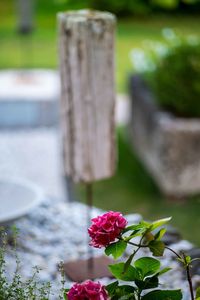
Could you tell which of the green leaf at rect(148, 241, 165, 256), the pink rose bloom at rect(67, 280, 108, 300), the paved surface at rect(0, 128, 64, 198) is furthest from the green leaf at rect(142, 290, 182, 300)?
the paved surface at rect(0, 128, 64, 198)

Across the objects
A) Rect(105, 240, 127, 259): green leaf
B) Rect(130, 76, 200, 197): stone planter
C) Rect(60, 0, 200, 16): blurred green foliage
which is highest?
Rect(105, 240, 127, 259): green leaf

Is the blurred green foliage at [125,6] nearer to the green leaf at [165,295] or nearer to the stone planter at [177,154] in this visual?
the stone planter at [177,154]

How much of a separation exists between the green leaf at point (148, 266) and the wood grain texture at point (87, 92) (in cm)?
116

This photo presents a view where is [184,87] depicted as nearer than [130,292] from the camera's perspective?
No

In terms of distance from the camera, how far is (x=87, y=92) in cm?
371

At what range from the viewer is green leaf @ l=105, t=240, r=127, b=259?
2568mm

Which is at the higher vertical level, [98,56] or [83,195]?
[98,56]

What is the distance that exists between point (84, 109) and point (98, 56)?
0.26 metres

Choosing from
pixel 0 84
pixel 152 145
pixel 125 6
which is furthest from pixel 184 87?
pixel 125 6

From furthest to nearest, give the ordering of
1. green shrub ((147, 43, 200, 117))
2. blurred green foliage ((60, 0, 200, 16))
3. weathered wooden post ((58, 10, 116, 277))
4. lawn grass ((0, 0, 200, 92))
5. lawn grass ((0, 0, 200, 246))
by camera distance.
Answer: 1. blurred green foliage ((60, 0, 200, 16))
2. lawn grass ((0, 0, 200, 92))
3. green shrub ((147, 43, 200, 117))
4. lawn grass ((0, 0, 200, 246))
5. weathered wooden post ((58, 10, 116, 277))

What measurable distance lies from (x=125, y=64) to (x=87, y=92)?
8246mm

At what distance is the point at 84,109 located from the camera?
3.73 meters

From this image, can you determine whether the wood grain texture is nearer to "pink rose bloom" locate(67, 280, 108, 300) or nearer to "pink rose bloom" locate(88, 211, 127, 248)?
"pink rose bloom" locate(88, 211, 127, 248)

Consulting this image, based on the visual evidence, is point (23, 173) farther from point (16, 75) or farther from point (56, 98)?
point (16, 75)
